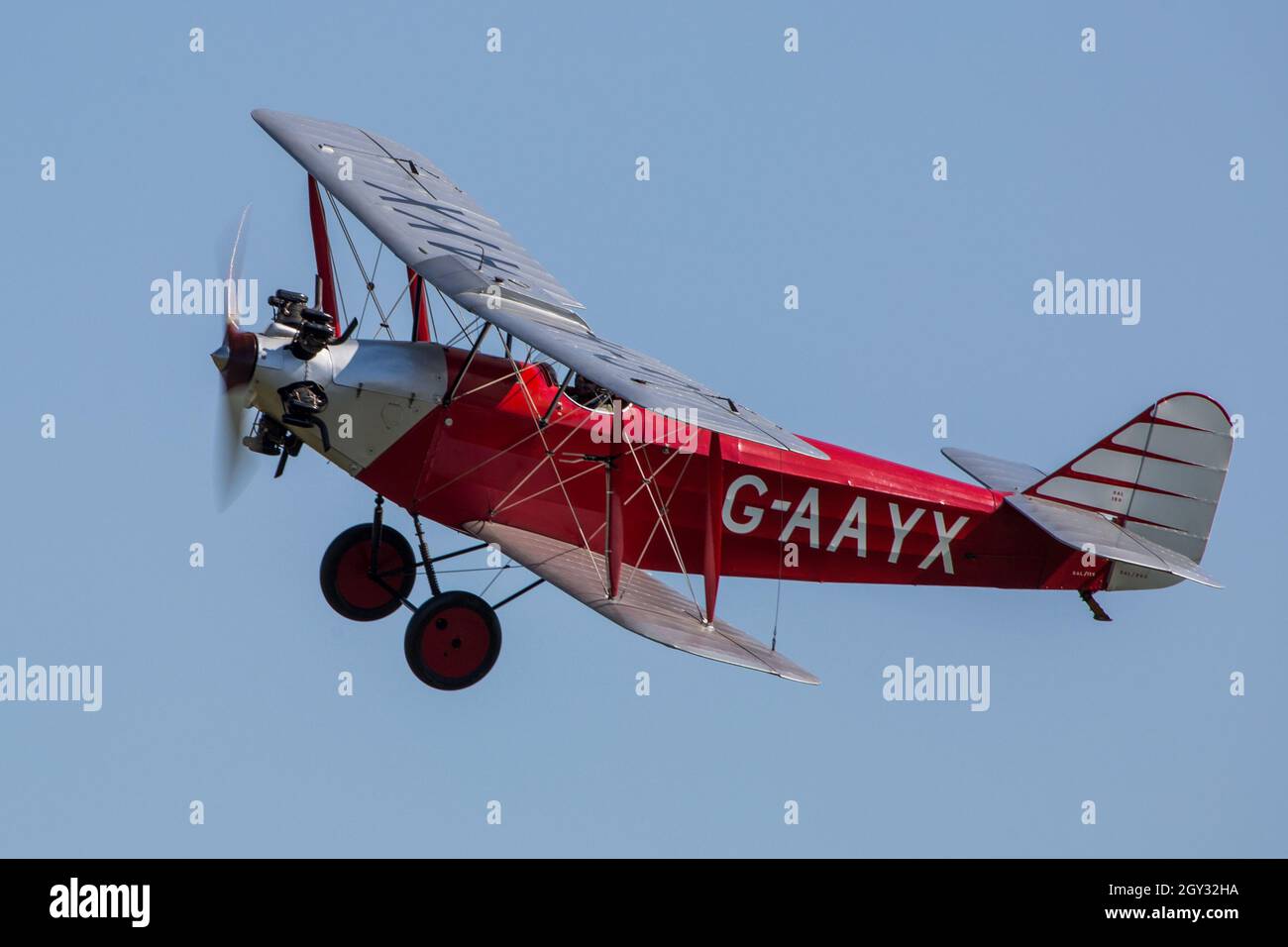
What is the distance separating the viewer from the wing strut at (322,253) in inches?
617

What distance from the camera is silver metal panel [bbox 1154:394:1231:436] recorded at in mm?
17062

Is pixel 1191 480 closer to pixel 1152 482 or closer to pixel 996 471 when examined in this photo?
pixel 1152 482

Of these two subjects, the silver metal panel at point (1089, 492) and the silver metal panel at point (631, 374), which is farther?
the silver metal panel at point (1089, 492)

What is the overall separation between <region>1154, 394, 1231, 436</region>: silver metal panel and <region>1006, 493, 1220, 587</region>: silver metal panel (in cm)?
106

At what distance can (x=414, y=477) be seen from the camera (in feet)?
49.2

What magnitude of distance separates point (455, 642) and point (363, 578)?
1.56 m

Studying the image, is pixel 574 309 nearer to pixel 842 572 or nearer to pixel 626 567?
pixel 626 567

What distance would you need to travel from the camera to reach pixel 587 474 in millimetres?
15375

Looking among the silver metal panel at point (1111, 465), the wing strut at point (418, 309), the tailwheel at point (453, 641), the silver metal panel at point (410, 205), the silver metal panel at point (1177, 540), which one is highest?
the silver metal panel at point (410, 205)

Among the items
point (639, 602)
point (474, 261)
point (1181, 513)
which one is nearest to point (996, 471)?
point (1181, 513)

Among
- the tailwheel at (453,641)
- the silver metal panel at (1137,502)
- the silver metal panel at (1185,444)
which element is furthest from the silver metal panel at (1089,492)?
the tailwheel at (453,641)

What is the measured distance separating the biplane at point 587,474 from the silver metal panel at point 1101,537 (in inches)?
1.3

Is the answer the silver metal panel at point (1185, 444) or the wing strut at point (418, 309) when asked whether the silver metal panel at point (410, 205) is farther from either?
the silver metal panel at point (1185, 444)

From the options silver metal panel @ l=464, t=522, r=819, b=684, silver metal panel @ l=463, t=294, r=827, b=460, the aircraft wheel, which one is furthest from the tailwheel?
silver metal panel @ l=463, t=294, r=827, b=460
